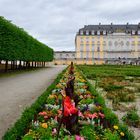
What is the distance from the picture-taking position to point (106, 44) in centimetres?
10856

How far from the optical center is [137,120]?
6.28 m

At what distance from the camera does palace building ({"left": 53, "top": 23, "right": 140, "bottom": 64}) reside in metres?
107

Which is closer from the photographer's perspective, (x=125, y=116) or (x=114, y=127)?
Answer: (x=114, y=127)

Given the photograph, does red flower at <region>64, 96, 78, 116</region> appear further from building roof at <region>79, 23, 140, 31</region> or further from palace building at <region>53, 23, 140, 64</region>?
building roof at <region>79, 23, 140, 31</region>

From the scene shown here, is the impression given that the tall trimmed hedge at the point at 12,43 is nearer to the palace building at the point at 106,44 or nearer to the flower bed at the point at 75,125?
the flower bed at the point at 75,125

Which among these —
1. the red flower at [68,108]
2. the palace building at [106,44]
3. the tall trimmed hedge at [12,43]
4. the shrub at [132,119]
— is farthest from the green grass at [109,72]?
the palace building at [106,44]

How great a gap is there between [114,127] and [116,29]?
4177 inches

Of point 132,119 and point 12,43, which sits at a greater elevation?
point 12,43

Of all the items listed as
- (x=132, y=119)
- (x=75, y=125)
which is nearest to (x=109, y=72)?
(x=132, y=119)

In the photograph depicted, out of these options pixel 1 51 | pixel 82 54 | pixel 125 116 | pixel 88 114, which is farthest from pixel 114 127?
pixel 82 54

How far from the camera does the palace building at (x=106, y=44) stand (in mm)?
106750

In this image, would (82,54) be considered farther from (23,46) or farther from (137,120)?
(137,120)

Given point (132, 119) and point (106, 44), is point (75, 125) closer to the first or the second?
point (132, 119)

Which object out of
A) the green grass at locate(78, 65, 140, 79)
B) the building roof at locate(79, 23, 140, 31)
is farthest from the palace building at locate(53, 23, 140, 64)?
the green grass at locate(78, 65, 140, 79)
